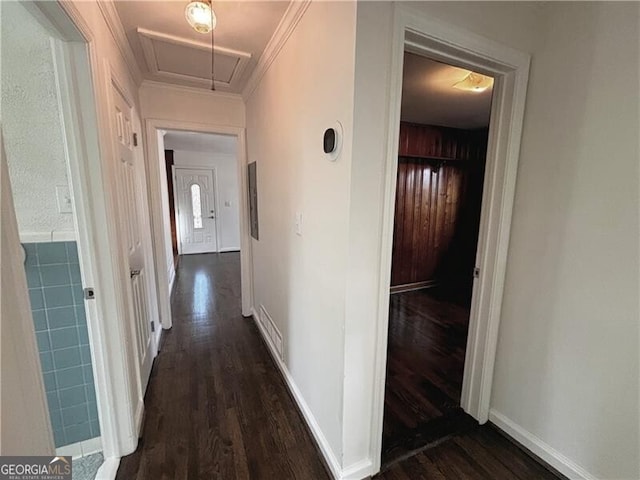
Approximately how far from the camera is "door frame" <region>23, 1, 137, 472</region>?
1179 mm

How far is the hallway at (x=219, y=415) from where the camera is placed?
1470mm

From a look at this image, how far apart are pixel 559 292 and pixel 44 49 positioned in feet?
8.59

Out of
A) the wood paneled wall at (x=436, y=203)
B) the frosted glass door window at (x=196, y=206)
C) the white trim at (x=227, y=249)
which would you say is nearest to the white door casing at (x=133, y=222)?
the wood paneled wall at (x=436, y=203)

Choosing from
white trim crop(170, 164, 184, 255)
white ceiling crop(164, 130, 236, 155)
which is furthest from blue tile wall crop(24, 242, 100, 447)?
white trim crop(170, 164, 184, 255)

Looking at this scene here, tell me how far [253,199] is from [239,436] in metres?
1.93

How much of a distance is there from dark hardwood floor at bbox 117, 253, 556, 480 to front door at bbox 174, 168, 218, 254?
4212 mm

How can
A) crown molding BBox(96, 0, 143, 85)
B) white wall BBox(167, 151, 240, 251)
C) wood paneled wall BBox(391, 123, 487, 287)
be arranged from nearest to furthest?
crown molding BBox(96, 0, 143, 85) < wood paneled wall BBox(391, 123, 487, 287) < white wall BBox(167, 151, 240, 251)

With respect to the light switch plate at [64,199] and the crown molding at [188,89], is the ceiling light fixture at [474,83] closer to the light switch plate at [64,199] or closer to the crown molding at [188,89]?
the crown molding at [188,89]

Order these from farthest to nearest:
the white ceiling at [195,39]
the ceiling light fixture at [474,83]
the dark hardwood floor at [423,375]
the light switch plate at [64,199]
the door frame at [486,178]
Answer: the ceiling light fixture at [474,83] < the dark hardwood floor at [423,375] < the white ceiling at [195,39] < the light switch plate at [64,199] < the door frame at [486,178]

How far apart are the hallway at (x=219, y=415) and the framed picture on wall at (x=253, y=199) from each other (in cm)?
103

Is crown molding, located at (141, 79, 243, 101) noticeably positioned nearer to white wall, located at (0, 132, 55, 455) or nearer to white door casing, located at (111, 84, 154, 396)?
white door casing, located at (111, 84, 154, 396)

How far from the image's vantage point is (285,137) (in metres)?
1.87

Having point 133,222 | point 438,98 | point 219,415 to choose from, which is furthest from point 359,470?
point 438,98
